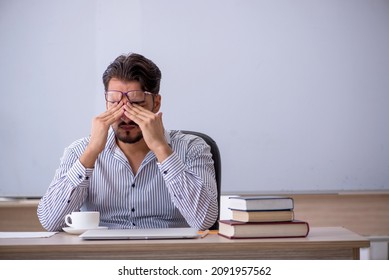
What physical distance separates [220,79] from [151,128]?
55.1 inches

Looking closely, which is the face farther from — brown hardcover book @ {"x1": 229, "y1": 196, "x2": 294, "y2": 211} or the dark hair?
brown hardcover book @ {"x1": 229, "y1": 196, "x2": 294, "y2": 211}

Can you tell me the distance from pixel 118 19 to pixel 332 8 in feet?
3.68

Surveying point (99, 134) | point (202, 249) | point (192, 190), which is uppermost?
point (99, 134)

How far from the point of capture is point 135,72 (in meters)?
2.14

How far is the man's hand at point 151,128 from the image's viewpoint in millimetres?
1973

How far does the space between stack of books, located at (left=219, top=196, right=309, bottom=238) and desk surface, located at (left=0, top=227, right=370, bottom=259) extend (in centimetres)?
6

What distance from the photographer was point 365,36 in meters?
3.33

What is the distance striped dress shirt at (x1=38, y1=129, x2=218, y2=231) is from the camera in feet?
6.56

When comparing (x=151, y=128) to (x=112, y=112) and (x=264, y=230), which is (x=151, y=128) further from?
(x=264, y=230)

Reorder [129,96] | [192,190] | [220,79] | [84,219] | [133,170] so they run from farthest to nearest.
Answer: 1. [220,79]
2. [133,170]
3. [129,96]
4. [192,190]
5. [84,219]

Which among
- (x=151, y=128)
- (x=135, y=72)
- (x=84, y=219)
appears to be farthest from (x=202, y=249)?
(x=135, y=72)

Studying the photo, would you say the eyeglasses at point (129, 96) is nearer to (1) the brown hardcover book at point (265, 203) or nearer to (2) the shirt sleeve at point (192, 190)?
(2) the shirt sleeve at point (192, 190)

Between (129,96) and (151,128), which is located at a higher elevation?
(129,96)
